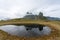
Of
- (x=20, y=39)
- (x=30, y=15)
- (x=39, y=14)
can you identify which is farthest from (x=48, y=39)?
(x=30, y=15)

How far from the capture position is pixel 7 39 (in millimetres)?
19969

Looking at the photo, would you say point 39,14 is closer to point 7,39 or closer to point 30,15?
point 30,15

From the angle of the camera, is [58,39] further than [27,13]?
No

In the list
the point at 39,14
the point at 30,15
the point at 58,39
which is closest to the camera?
the point at 58,39

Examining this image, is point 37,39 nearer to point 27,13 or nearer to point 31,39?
point 31,39

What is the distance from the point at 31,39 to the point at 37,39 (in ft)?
3.66

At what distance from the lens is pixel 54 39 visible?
64.2 ft

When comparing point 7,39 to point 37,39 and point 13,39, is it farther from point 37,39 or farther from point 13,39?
point 37,39

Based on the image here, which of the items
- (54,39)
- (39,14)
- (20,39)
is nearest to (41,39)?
(54,39)

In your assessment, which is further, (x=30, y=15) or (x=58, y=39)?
(x=30, y=15)

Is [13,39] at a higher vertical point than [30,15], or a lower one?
higher

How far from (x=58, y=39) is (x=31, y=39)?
4.83 meters

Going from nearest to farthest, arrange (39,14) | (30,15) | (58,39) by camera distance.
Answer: (58,39), (39,14), (30,15)

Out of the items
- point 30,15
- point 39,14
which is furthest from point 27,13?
point 39,14
